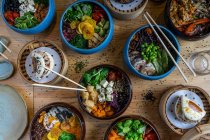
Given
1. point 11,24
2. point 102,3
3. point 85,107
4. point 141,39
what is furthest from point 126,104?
point 11,24

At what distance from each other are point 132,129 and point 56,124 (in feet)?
1.54

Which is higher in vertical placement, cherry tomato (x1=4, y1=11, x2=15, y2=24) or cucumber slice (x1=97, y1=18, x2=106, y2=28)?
cherry tomato (x1=4, y1=11, x2=15, y2=24)

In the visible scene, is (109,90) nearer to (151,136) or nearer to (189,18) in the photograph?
(151,136)

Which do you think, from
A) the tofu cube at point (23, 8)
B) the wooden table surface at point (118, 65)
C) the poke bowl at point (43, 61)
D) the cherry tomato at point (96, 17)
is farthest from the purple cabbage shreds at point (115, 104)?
the tofu cube at point (23, 8)

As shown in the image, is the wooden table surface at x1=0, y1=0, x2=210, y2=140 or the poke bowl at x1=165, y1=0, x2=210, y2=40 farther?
the wooden table surface at x1=0, y1=0, x2=210, y2=140

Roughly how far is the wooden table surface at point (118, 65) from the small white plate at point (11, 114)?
0.05 meters

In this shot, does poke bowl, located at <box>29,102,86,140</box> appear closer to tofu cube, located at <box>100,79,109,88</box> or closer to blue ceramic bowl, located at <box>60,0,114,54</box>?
tofu cube, located at <box>100,79,109,88</box>

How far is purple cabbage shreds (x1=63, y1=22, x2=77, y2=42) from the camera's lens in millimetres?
2170

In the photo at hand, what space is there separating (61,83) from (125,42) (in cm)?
49

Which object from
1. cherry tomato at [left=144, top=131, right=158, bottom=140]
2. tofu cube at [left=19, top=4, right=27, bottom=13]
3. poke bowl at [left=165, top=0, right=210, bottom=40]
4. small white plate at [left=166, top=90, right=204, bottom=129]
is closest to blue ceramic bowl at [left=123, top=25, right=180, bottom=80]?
poke bowl at [left=165, top=0, right=210, bottom=40]

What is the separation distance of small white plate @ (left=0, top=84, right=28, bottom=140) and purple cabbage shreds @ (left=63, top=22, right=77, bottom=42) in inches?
19.2

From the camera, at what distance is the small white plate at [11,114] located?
2211 millimetres

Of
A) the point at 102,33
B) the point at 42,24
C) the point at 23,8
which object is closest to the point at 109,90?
the point at 102,33

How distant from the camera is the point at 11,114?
225 cm
